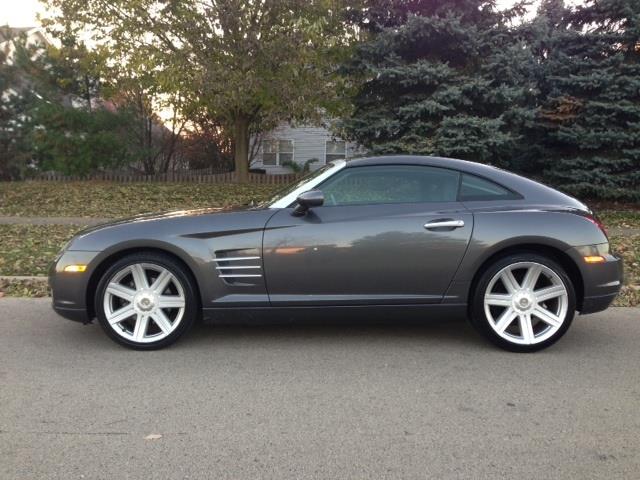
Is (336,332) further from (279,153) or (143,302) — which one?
(279,153)

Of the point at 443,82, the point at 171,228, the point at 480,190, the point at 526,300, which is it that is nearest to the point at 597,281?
the point at 526,300

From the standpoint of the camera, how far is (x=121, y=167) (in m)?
19.8

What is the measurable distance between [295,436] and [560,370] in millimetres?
2112

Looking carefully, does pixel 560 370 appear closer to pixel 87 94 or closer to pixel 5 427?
pixel 5 427

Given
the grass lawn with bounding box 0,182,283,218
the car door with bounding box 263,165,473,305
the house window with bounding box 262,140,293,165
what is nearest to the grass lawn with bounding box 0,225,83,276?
the grass lawn with bounding box 0,182,283,218

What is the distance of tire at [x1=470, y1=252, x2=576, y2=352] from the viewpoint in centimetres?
438

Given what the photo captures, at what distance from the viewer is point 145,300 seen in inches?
173

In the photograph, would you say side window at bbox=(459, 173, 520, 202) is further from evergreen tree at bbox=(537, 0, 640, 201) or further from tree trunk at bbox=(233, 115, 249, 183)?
tree trunk at bbox=(233, 115, 249, 183)

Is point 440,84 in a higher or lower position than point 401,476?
higher

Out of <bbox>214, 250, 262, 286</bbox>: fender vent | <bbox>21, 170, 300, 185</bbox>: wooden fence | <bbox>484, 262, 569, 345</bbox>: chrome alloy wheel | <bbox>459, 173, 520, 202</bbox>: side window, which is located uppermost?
<bbox>459, 173, 520, 202</bbox>: side window

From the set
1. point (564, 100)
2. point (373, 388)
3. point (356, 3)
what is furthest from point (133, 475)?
point (356, 3)

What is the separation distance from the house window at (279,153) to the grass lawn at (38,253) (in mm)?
18907

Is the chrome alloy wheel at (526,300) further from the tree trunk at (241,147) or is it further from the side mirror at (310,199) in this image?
the tree trunk at (241,147)

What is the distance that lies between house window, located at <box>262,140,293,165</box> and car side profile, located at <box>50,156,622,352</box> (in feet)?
80.5
